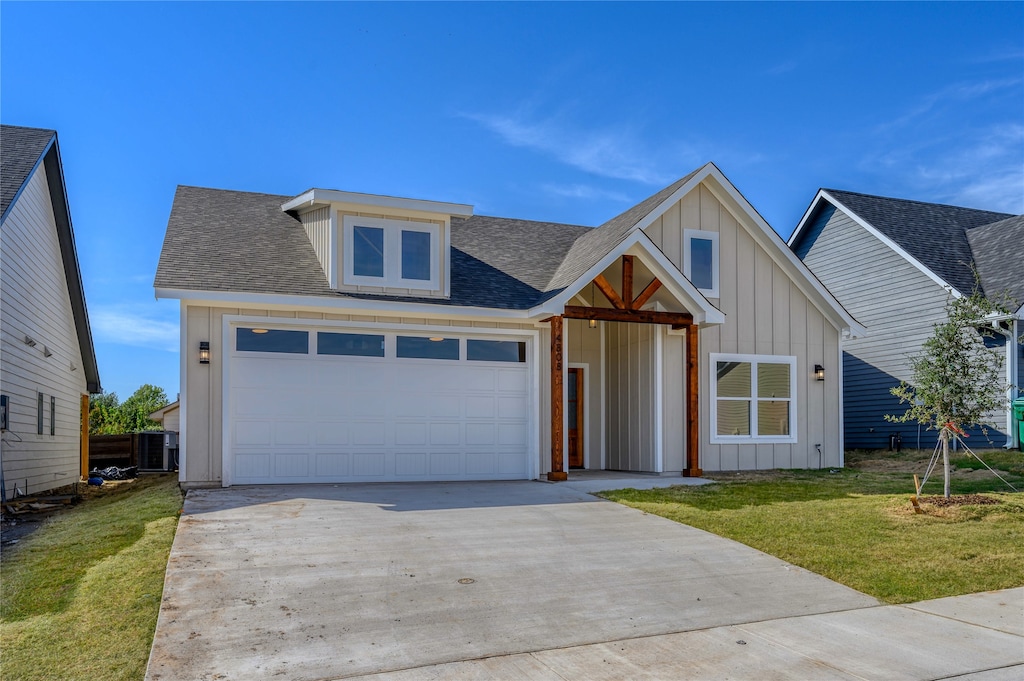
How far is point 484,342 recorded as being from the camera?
13.1 metres

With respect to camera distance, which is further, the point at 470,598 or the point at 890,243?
the point at 890,243

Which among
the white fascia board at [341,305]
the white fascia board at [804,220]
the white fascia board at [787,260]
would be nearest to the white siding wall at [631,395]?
the white fascia board at [341,305]

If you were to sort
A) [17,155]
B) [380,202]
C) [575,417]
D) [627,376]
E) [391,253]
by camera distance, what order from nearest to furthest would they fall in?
[380,202], [391,253], [17,155], [627,376], [575,417]

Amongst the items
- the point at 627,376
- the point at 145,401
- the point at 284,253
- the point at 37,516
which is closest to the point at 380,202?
the point at 284,253

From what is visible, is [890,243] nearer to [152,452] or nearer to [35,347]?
[35,347]

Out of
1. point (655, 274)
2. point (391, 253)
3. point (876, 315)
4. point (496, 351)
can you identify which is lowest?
point (496, 351)

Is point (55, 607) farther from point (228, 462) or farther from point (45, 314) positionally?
point (45, 314)

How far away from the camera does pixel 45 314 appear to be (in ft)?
51.5

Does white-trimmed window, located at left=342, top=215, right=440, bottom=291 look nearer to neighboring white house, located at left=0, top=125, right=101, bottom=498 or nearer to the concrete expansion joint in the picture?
neighboring white house, located at left=0, top=125, right=101, bottom=498

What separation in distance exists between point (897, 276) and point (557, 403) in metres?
10.8

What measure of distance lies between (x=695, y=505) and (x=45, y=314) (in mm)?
13227

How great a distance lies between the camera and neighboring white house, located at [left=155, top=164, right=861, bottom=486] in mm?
11664

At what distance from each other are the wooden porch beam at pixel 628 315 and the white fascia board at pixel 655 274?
0.17 metres

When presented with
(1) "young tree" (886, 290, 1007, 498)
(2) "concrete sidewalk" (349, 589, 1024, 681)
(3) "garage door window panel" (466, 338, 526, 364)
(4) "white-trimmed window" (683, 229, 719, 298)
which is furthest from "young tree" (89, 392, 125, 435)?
(2) "concrete sidewalk" (349, 589, 1024, 681)
